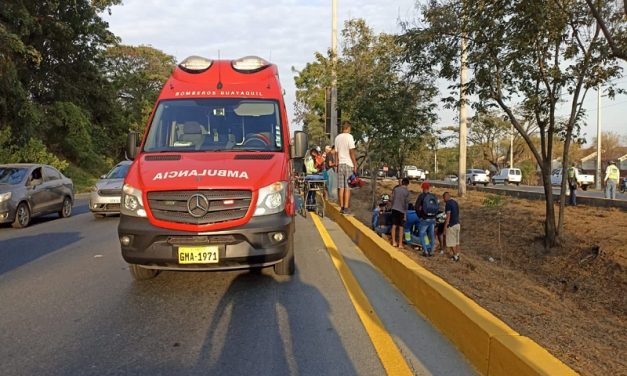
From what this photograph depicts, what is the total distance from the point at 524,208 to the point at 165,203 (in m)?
16.1

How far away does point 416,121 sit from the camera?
18.5 meters

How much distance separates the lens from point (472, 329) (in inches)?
163

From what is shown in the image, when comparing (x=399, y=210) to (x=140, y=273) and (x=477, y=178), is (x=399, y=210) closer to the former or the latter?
(x=140, y=273)

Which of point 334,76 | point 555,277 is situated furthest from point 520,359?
point 334,76

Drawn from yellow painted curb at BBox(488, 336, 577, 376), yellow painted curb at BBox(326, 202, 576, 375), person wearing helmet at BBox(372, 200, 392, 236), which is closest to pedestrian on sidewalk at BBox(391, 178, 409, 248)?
person wearing helmet at BBox(372, 200, 392, 236)

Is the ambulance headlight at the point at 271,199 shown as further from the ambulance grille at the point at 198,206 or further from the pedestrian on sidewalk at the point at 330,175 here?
the pedestrian on sidewalk at the point at 330,175

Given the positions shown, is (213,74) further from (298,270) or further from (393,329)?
(393,329)

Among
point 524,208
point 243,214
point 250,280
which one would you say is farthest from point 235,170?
point 524,208

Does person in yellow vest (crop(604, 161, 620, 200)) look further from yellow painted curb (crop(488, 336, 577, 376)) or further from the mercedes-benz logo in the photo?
yellow painted curb (crop(488, 336, 577, 376))

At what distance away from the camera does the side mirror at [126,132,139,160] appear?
7.04m

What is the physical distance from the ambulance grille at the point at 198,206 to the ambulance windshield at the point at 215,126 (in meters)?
1.23

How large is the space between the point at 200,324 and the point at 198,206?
1.27 metres

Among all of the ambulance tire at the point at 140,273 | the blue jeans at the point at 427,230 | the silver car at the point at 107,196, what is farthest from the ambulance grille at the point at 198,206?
the silver car at the point at 107,196

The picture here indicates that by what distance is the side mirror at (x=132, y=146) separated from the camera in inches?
277
